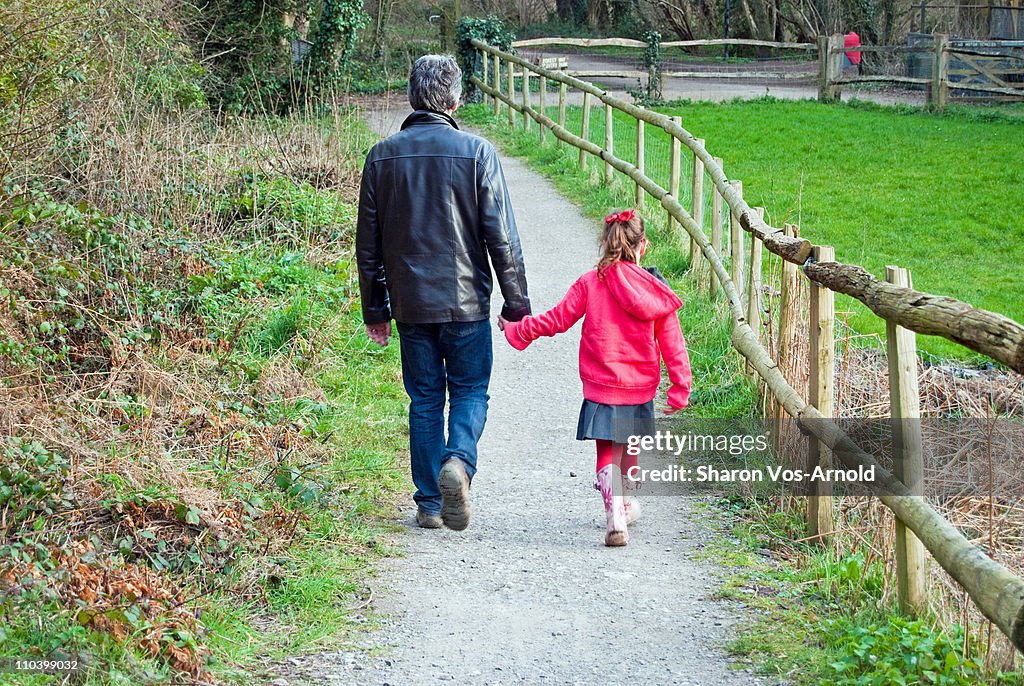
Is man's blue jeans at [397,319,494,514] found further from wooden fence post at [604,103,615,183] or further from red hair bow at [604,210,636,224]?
wooden fence post at [604,103,615,183]

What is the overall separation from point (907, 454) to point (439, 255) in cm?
205

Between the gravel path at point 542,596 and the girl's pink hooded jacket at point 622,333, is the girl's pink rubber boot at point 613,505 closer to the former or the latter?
the gravel path at point 542,596

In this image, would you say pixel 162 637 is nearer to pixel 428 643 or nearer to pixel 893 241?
pixel 428 643

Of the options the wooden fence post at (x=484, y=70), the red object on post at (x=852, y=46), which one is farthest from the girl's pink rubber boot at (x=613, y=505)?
the red object on post at (x=852, y=46)

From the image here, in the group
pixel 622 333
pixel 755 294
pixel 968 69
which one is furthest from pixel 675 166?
pixel 968 69

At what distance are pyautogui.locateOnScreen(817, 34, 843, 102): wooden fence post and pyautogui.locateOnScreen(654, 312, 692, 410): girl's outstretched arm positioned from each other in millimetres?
21012

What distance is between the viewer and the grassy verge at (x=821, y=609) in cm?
366

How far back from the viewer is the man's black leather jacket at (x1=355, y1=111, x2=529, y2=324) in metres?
4.87

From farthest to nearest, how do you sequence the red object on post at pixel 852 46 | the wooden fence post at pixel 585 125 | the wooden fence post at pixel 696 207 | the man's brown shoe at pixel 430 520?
the red object on post at pixel 852 46, the wooden fence post at pixel 585 125, the wooden fence post at pixel 696 207, the man's brown shoe at pixel 430 520

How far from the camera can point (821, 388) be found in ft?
16.2

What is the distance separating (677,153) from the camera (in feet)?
35.6

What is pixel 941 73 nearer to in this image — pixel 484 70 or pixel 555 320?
pixel 484 70

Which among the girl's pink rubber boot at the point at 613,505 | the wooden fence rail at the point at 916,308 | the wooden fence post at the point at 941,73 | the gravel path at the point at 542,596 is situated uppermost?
the wooden fence post at the point at 941,73

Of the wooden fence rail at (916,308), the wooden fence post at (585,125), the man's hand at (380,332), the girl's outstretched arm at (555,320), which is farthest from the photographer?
the wooden fence post at (585,125)
